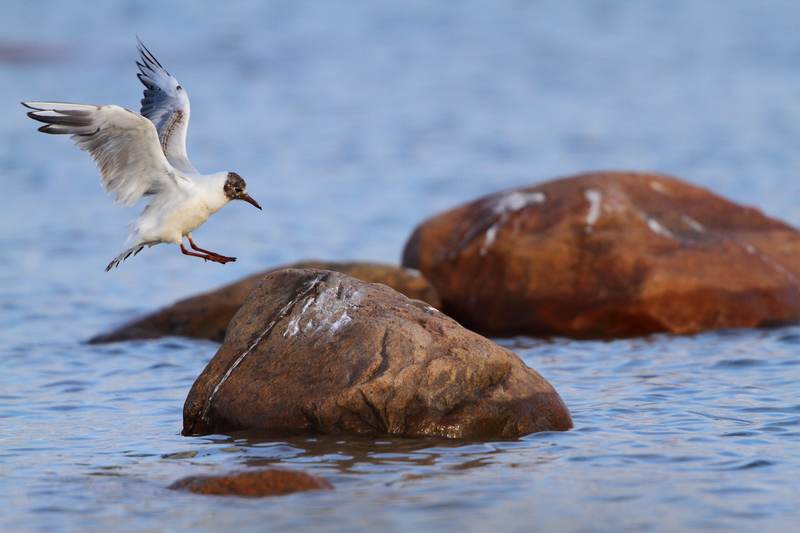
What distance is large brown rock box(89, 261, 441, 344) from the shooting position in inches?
410

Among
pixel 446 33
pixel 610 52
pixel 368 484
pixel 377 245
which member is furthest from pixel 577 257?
pixel 446 33

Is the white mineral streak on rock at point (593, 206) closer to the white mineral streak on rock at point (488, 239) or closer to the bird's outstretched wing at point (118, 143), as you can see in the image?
the white mineral streak on rock at point (488, 239)

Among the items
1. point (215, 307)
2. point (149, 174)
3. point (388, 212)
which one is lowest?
point (215, 307)

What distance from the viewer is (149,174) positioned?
8266 mm

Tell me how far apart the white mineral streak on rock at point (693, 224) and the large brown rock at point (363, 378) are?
4089mm

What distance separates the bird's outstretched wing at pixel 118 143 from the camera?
7578mm

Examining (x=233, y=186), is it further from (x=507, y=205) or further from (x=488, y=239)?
(x=507, y=205)

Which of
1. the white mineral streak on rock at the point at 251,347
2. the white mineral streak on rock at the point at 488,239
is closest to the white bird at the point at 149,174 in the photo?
the white mineral streak on rock at the point at 251,347

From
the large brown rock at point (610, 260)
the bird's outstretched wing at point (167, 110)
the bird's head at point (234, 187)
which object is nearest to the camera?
the bird's head at point (234, 187)

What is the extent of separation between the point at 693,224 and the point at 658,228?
403mm

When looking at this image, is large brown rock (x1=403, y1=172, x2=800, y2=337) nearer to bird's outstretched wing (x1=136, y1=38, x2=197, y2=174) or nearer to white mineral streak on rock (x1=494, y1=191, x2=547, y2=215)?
white mineral streak on rock (x1=494, y1=191, x2=547, y2=215)

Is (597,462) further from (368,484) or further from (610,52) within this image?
(610,52)

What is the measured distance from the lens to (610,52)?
87.6 ft

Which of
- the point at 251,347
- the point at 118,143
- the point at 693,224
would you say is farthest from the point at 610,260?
the point at 118,143
